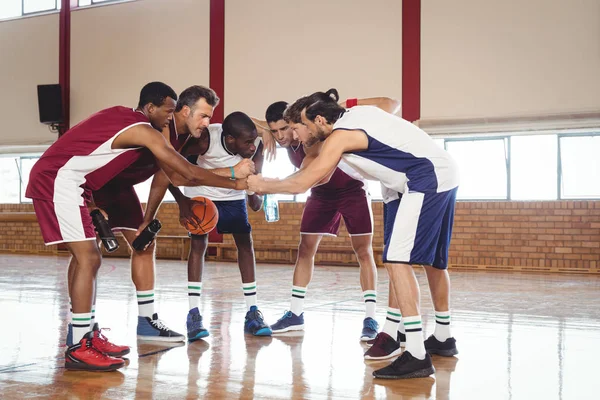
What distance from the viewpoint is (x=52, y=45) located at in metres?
14.2

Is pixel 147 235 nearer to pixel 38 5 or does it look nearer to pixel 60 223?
pixel 60 223

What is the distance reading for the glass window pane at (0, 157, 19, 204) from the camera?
14.3 metres

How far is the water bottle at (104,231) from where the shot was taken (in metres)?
3.54

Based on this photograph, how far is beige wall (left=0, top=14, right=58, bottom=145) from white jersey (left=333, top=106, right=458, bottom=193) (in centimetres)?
1213

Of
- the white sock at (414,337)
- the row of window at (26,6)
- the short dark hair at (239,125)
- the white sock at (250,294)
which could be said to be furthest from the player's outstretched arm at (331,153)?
the row of window at (26,6)

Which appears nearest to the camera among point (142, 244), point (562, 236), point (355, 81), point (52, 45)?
point (142, 244)

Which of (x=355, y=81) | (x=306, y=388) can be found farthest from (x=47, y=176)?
(x=355, y=81)

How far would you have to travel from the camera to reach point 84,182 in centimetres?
335

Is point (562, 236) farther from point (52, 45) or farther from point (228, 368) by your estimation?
point (52, 45)

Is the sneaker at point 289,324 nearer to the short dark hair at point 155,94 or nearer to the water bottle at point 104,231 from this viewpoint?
the water bottle at point 104,231

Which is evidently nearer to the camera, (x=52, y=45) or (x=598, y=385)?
(x=598, y=385)

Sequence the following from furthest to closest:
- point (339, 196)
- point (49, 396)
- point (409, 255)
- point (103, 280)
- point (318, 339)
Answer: point (103, 280) → point (339, 196) → point (318, 339) → point (409, 255) → point (49, 396)

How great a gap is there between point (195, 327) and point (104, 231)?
2.76 feet

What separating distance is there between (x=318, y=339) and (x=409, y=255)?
1.14m
